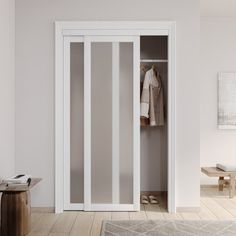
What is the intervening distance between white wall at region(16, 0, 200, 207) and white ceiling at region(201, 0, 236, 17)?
3.22ft

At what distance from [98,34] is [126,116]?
1.05 meters

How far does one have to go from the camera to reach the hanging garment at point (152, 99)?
5.79 meters

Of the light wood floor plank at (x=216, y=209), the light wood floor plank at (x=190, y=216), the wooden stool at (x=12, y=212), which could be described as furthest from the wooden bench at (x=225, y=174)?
the wooden stool at (x=12, y=212)

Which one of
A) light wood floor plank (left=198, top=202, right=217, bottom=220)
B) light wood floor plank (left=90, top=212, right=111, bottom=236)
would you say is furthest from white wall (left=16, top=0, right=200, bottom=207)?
light wood floor plank (left=198, top=202, right=217, bottom=220)

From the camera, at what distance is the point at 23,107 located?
5.22 metres

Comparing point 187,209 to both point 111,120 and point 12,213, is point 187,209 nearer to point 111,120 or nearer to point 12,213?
point 111,120

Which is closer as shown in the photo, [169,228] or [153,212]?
[169,228]

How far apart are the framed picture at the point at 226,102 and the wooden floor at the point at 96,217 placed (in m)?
1.50

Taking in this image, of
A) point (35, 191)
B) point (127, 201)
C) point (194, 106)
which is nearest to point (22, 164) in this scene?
→ point (35, 191)

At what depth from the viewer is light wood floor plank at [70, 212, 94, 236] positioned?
4371mm

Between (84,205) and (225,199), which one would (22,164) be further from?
(225,199)

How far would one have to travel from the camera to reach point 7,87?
495 centimetres

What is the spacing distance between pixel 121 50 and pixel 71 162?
1498mm

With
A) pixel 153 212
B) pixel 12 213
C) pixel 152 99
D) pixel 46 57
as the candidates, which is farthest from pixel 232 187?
pixel 12 213
